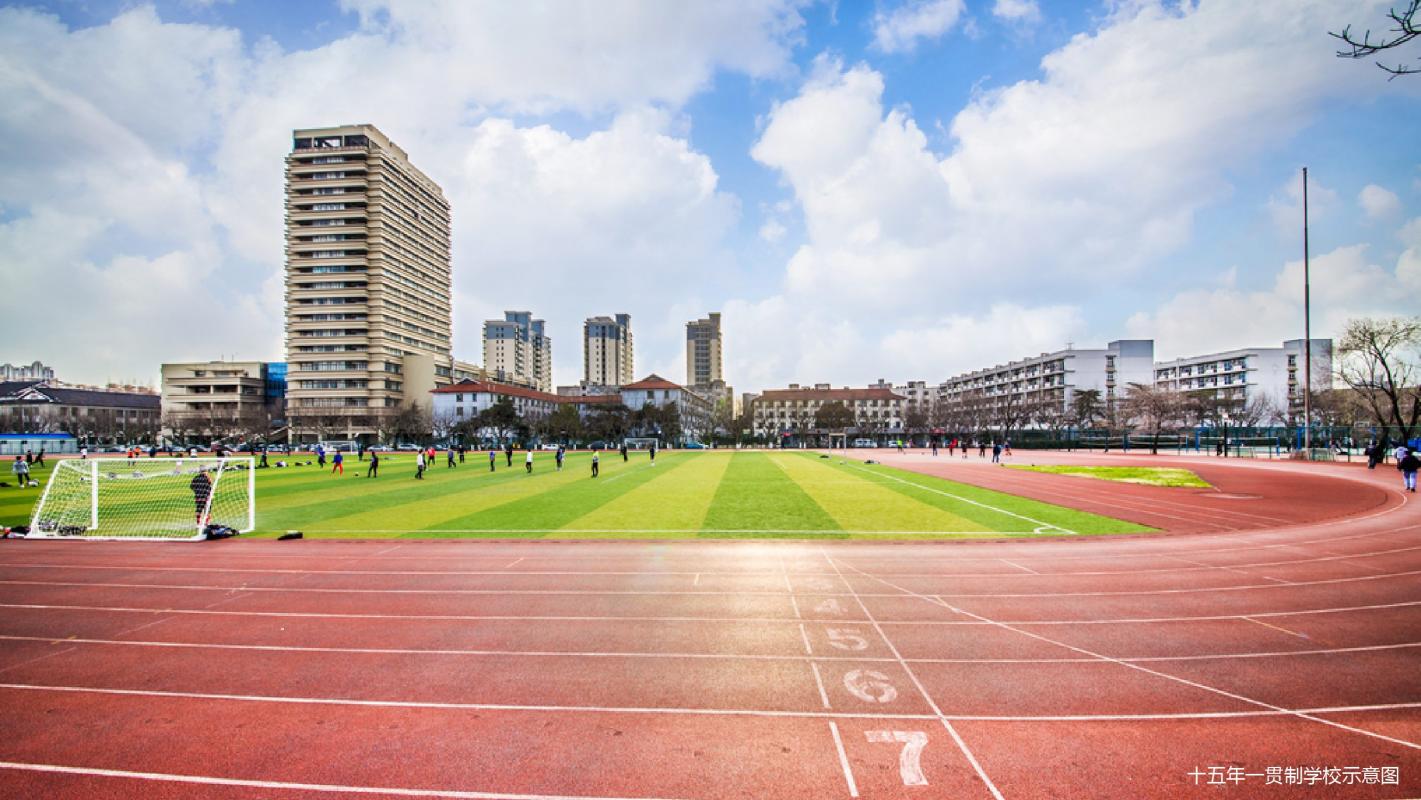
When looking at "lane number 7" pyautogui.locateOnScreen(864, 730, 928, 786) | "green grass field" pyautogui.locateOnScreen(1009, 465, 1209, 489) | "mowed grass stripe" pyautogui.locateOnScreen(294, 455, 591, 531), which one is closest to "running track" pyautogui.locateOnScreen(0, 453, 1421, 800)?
"lane number 7" pyautogui.locateOnScreen(864, 730, 928, 786)

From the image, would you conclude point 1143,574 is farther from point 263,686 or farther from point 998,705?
point 263,686

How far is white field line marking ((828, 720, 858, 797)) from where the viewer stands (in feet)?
15.8

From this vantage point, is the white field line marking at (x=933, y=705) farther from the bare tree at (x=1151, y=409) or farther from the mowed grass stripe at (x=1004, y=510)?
the bare tree at (x=1151, y=409)

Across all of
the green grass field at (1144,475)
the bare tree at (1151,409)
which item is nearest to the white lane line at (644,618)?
the green grass field at (1144,475)

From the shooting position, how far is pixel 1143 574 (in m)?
11.5

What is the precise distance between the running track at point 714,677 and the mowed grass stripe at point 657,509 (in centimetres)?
486

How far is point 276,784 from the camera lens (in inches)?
197

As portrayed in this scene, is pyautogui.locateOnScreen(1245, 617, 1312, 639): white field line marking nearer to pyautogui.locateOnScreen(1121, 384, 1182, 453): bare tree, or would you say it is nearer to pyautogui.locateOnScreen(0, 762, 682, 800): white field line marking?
pyautogui.locateOnScreen(0, 762, 682, 800): white field line marking

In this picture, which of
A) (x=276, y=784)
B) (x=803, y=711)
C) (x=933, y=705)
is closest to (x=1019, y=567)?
(x=933, y=705)

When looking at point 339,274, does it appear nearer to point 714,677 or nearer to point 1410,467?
point 714,677

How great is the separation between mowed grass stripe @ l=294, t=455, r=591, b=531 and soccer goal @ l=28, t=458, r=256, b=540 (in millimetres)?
2891

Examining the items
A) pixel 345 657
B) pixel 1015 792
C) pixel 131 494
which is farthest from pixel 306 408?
pixel 1015 792

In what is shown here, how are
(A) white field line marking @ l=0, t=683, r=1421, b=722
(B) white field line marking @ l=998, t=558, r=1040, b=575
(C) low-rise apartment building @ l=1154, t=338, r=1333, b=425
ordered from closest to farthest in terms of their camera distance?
(A) white field line marking @ l=0, t=683, r=1421, b=722, (B) white field line marking @ l=998, t=558, r=1040, b=575, (C) low-rise apartment building @ l=1154, t=338, r=1333, b=425

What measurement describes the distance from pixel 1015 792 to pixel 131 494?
36.4 meters
